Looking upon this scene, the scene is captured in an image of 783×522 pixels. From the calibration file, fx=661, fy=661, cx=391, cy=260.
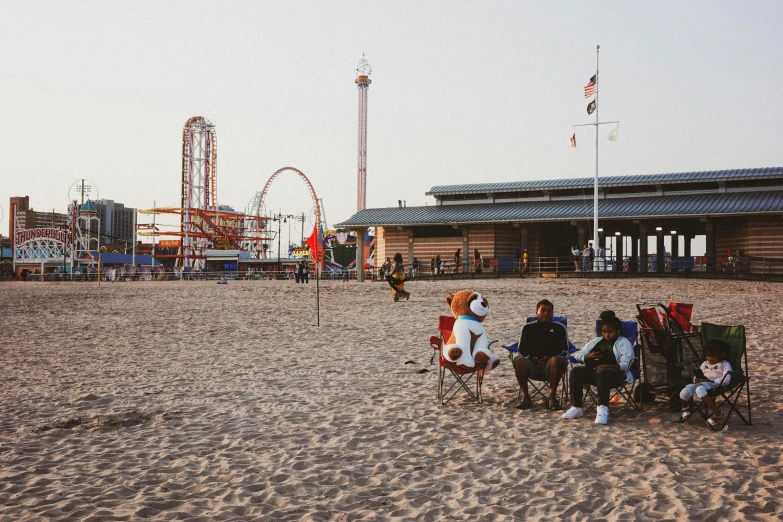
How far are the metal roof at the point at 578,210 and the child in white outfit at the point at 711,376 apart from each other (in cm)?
2582

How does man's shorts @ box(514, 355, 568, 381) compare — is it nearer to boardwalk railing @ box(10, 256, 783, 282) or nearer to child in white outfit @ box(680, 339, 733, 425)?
child in white outfit @ box(680, 339, 733, 425)

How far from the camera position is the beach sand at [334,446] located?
164 inches

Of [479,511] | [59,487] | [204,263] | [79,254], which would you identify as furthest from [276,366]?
[79,254]

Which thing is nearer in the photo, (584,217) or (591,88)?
(591,88)

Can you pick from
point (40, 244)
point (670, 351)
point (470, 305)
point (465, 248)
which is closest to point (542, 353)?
point (470, 305)

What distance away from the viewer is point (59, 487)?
4461 mm

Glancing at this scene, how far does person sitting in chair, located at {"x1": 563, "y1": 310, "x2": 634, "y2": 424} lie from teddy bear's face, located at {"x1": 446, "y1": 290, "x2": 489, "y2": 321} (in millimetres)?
1080

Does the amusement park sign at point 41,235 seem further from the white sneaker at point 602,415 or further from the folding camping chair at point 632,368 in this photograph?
the white sneaker at point 602,415

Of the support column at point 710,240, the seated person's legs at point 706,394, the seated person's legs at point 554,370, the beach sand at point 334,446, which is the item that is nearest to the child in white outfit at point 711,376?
the seated person's legs at point 706,394

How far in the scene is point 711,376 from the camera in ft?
18.5

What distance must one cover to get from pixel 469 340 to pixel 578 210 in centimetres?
2791

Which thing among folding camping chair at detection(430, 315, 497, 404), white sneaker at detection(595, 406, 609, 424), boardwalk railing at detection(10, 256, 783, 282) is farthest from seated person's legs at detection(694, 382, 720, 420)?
boardwalk railing at detection(10, 256, 783, 282)

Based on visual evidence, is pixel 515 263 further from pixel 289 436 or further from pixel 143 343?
pixel 289 436

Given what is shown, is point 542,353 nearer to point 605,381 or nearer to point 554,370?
point 554,370
